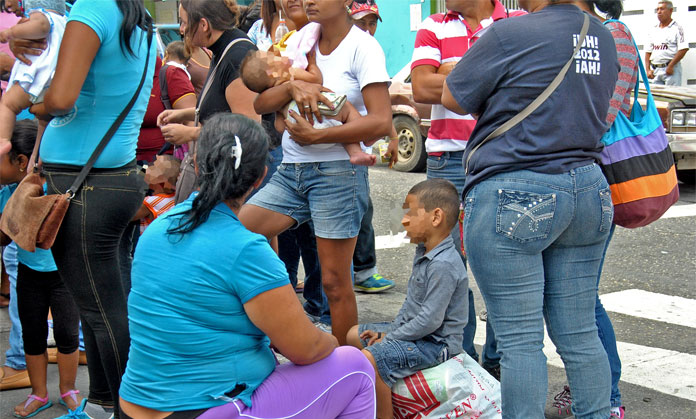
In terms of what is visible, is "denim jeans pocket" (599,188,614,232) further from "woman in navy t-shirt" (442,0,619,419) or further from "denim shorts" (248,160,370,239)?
"denim shorts" (248,160,370,239)

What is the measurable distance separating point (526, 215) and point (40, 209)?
6.50 ft

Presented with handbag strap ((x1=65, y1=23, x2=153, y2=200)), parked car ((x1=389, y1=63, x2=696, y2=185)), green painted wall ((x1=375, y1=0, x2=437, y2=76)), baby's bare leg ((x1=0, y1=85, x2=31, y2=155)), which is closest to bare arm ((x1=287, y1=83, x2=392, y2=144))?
handbag strap ((x1=65, y1=23, x2=153, y2=200))

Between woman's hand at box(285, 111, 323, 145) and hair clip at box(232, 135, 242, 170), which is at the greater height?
hair clip at box(232, 135, 242, 170)

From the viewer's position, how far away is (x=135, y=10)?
3291 millimetres

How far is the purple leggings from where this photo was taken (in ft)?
8.36

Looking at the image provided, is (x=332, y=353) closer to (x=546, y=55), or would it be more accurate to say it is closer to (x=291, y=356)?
(x=291, y=356)

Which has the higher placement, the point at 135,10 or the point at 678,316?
the point at 135,10

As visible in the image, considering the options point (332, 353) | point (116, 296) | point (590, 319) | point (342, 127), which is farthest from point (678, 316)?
point (116, 296)

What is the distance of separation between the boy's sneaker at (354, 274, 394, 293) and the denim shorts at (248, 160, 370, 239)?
203cm

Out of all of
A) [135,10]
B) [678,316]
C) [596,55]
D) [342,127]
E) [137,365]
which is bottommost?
[678,316]

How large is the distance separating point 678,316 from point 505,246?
117 inches

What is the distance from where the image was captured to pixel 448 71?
3957mm

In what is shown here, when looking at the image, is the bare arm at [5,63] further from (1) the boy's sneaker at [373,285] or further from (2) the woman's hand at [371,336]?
(1) the boy's sneaker at [373,285]

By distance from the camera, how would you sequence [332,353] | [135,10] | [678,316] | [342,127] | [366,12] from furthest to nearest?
[366,12] < [678,316] < [342,127] < [135,10] < [332,353]
